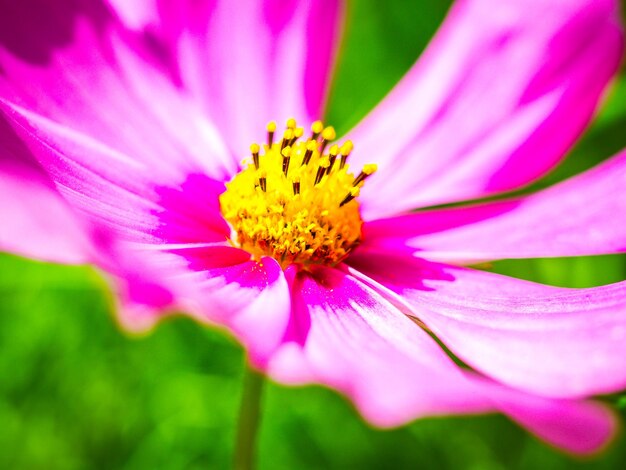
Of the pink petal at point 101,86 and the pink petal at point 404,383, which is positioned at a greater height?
the pink petal at point 101,86

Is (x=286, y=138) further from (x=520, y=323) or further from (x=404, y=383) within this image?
(x=404, y=383)

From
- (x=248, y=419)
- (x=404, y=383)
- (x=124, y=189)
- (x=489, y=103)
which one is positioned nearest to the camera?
(x=404, y=383)

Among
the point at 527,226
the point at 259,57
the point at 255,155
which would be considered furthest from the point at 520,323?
the point at 259,57

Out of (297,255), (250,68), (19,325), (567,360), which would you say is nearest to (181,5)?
(250,68)

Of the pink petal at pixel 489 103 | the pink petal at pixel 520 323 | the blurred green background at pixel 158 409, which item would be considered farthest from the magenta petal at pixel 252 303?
the blurred green background at pixel 158 409

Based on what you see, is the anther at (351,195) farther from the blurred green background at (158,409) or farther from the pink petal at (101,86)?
the blurred green background at (158,409)
